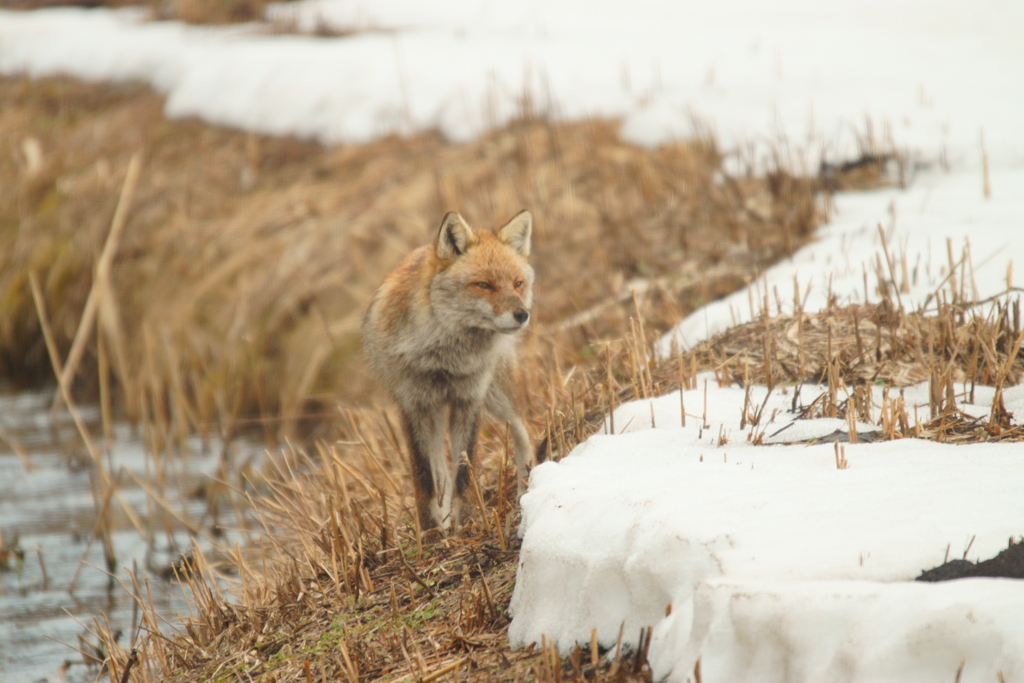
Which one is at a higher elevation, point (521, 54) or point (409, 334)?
point (521, 54)

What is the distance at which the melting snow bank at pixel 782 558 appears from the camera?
8.04 ft

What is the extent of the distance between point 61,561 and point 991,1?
15.8m

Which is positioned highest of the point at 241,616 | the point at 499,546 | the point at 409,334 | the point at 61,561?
the point at 409,334

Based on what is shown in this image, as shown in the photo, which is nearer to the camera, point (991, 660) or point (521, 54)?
point (991, 660)

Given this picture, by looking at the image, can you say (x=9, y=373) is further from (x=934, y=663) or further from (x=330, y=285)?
(x=934, y=663)

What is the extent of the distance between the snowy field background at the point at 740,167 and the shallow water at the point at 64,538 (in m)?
3.29

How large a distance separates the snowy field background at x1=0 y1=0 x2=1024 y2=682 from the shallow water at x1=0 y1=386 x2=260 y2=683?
3.29 m

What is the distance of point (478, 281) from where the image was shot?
5.02 meters

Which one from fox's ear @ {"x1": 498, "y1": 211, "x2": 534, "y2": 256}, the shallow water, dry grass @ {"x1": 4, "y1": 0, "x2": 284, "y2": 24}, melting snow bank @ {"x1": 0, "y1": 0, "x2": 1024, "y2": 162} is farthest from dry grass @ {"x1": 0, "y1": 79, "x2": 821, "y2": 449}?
dry grass @ {"x1": 4, "y1": 0, "x2": 284, "y2": 24}

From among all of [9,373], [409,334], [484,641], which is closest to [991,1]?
[409,334]

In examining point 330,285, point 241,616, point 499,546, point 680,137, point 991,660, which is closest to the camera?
point 991,660

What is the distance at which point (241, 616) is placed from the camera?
192 inches

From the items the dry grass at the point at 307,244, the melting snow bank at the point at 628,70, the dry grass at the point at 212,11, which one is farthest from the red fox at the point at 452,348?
the dry grass at the point at 212,11

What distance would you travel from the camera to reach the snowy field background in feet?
8.53
